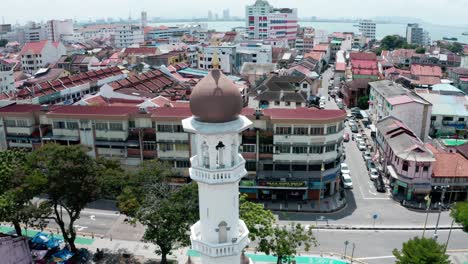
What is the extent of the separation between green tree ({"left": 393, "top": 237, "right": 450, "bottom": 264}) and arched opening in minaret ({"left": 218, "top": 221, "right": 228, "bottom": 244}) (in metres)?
18.0

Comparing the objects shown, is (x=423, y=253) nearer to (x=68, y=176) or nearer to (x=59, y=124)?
(x=68, y=176)

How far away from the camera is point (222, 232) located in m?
19.5

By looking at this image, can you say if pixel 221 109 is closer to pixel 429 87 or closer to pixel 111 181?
pixel 111 181

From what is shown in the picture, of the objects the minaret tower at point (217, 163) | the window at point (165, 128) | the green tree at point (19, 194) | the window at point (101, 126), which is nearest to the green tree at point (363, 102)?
the window at point (165, 128)

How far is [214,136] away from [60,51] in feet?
488

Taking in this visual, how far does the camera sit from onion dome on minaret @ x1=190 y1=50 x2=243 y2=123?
17609 millimetres

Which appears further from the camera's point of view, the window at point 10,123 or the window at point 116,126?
the window at point 10,123

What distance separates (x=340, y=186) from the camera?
53.6m

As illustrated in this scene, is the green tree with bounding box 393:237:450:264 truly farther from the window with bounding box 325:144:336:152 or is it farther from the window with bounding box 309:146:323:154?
the window with bounding box 325:144:336:152

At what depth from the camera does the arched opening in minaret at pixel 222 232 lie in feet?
63.7

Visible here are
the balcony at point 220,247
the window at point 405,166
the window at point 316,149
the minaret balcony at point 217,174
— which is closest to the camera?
the minaret balcony at point 217,174

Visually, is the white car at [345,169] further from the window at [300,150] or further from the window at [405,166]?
the window at [300,150]

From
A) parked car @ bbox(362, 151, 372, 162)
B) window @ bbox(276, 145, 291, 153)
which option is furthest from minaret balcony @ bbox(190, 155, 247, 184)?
parked car @ bbox(362, 151, 372, 162)

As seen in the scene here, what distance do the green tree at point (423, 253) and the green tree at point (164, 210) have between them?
638 inches
